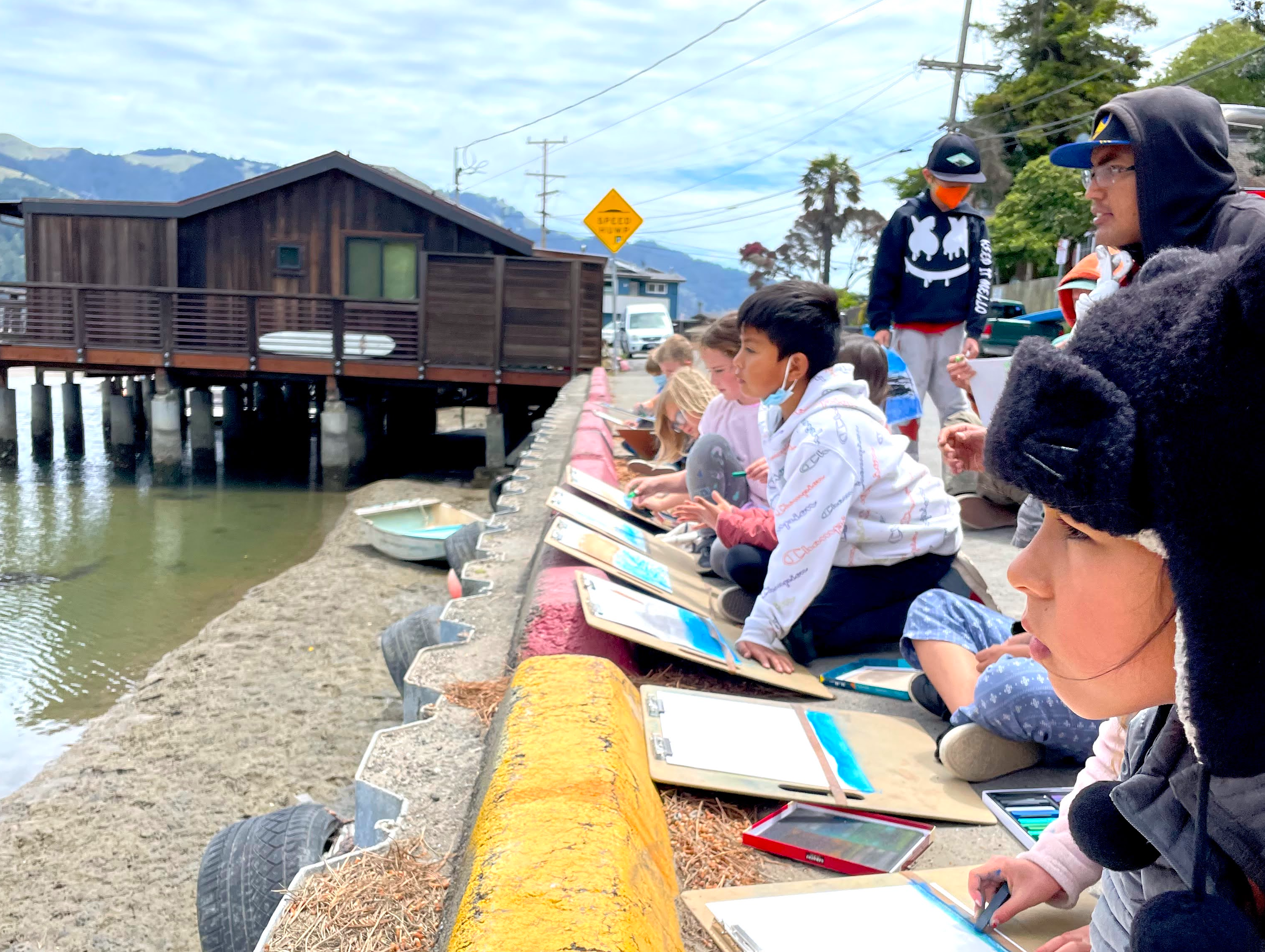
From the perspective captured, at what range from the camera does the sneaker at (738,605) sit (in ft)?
15.6

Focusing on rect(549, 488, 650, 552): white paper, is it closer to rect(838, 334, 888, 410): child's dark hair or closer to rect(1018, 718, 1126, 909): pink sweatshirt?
rect(838, 334, 888, 410): child's dark hair

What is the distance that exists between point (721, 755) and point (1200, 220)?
6.76 feet

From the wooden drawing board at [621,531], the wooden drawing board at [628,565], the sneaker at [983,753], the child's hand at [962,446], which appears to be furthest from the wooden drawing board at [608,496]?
the sneaker at [983,753]

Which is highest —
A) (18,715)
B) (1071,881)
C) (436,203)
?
(436,203)

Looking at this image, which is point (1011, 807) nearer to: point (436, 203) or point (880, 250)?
point (880, 250)

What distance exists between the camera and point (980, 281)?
6812 mm

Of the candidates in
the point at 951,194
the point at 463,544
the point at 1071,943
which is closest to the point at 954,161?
the point at 951,194

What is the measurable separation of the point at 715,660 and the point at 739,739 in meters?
0.60

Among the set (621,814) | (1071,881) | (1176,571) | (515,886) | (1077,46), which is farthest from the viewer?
(1077,46)

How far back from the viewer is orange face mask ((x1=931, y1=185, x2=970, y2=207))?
260 inches

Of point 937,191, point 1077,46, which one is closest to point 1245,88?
point 1077,46

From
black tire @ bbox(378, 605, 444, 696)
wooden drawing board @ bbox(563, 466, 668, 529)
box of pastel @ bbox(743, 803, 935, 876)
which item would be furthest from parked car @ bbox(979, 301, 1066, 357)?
box of pastel @ bbox(743, 803, 935, 876)

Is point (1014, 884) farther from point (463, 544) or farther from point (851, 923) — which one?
point (463, 544)

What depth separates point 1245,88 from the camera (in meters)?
28.4
